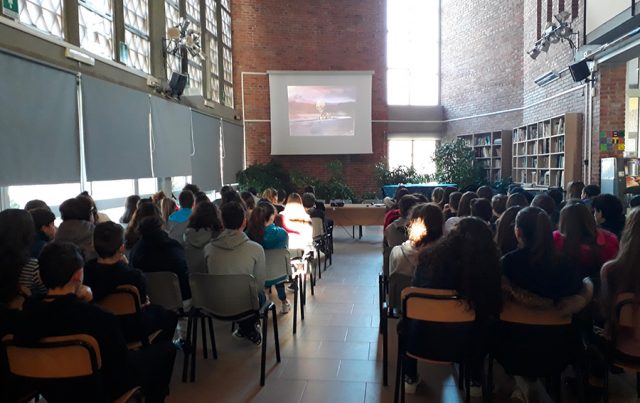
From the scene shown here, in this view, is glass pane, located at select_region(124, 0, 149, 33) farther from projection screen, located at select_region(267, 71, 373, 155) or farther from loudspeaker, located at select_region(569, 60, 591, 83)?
loudspeaker, located at select_region(569, 60, 591, 83)

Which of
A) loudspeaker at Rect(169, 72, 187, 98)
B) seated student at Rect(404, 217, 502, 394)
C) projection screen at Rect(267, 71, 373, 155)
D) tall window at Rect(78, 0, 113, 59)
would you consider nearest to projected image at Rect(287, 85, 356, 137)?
projection screen at Rect(267, 71, 373, 155)

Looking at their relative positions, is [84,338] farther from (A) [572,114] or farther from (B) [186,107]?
(A) [572,114]

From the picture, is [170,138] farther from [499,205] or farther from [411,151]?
[411,151]

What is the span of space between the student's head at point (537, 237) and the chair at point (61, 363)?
2.13 meters

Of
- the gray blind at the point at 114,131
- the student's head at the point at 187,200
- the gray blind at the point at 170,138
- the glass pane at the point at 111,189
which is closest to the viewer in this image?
the student's head at the point at 187,200

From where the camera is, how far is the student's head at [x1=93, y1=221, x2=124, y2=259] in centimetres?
280

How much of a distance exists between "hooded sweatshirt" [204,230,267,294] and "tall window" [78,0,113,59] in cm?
347

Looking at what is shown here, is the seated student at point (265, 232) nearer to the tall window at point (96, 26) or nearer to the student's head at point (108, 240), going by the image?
the student's head at point (108, 240)

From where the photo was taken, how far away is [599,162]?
7.96 m

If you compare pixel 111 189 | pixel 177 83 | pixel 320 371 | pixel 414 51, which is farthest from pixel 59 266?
pixel 414 51

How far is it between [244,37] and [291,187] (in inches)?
162

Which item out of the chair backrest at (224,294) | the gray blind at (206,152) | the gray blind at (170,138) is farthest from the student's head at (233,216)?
the gray blind at (206,152)

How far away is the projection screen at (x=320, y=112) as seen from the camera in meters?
13.0

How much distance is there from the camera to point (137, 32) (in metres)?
7.16
